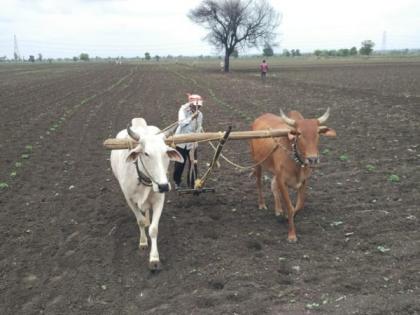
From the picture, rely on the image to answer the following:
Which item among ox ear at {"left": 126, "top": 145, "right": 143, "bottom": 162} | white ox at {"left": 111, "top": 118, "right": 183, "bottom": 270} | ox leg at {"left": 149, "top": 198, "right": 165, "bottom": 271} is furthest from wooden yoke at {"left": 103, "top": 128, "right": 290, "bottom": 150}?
ox leg at {"left": 149, "top": 198, "right": 165, "bottom": 271}

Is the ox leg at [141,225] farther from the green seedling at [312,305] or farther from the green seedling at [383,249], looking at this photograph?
the green seedling at [383,249]

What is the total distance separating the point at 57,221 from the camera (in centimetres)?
834

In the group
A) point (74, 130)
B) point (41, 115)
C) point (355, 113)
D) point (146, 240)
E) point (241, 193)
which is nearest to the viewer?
point (146, 240)

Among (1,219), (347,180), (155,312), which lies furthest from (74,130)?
(155,312)

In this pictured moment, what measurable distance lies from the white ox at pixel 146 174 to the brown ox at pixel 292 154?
1.86 m

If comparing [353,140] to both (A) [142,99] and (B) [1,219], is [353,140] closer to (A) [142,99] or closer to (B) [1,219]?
(B) [1,219]

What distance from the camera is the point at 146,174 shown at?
6.47m

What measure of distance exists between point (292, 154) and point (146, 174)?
237 centimetres

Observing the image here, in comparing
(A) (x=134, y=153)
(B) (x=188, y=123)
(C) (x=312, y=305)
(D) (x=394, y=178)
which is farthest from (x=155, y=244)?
(D) (x=394, y=178)

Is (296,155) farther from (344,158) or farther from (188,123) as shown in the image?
(344,158)

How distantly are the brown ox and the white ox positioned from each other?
186 cm

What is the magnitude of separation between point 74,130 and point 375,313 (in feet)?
47.9

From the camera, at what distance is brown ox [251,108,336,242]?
680 centimetres

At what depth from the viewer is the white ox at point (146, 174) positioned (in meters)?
6.12
